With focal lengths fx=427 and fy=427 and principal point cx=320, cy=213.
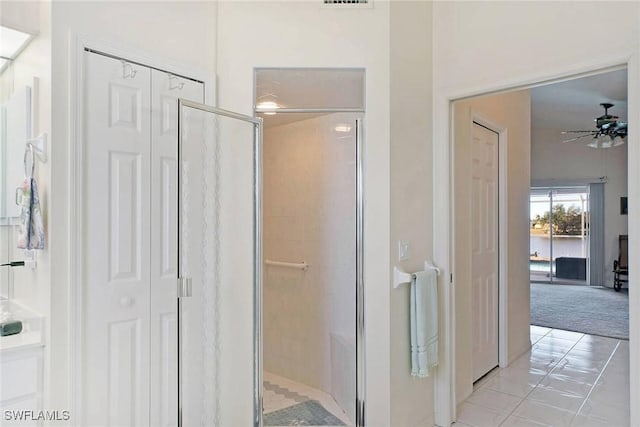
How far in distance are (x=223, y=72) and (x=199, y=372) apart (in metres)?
1.63

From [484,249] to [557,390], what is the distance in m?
1.20

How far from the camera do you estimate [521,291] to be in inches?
163

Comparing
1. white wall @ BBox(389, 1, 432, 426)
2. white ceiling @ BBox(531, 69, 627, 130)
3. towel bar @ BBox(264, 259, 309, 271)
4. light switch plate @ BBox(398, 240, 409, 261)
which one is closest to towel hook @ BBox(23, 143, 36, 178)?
towel bar @ BBox(264, 259, 309, 271)

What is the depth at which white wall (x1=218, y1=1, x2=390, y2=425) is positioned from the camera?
7.84ft

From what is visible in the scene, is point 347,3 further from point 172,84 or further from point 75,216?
point 75,216

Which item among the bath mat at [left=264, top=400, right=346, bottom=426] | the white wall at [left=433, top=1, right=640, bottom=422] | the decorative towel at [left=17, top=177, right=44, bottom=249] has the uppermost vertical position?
the white wall at [left=433, top=1, right=640, bottom=422]

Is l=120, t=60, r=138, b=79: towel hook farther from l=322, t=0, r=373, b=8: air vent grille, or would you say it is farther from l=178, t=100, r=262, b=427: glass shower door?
l=322, t=0, r=373, b=8: air vent grille

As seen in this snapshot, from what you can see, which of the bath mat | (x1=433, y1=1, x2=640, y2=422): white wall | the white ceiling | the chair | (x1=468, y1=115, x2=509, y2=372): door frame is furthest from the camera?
the chair

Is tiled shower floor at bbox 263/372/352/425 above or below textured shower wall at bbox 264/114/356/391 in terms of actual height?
below

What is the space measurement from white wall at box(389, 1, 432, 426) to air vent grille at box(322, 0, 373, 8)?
0.51 ft

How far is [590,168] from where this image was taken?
27.1 feet

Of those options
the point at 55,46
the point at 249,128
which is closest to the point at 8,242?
the point at 55,46

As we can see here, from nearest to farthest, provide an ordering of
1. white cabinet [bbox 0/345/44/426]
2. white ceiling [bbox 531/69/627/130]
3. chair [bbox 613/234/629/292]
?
white cabinet [bbox 0/345/44/426], white ceiling [bbox 531/69/627/130], chair [bbox 613/234/629/292]

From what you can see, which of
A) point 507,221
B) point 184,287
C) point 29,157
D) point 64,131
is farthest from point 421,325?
point 29,157
